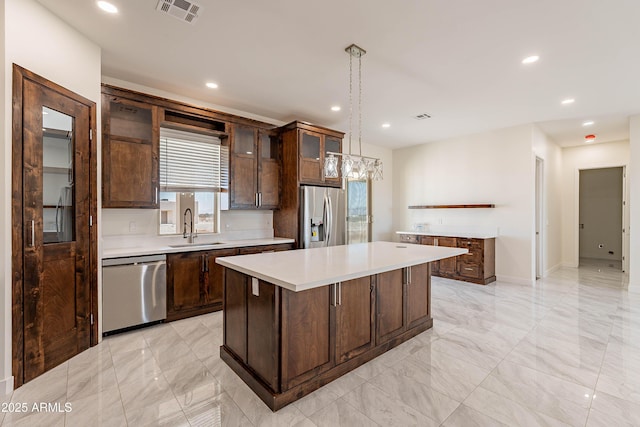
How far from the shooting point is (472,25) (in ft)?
7.91

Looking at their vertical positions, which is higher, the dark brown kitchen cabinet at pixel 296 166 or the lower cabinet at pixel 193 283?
the dark brown kitchen cabinet at pixel 296 166

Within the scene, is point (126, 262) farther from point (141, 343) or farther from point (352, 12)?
point (352, 12)

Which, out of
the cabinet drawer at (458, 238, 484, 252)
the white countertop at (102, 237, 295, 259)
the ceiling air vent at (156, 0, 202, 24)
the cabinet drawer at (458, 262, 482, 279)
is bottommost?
the cabinet drawer at (458, 262, 482, 279)

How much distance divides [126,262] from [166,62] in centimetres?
215

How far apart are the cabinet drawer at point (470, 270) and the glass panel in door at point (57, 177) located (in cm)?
557

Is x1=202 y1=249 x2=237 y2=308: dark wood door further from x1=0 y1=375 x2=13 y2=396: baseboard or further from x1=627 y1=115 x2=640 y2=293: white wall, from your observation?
x1=627 y1=115 x2=640 y2=293: white wall

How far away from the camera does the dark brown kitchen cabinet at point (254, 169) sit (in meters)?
4.23

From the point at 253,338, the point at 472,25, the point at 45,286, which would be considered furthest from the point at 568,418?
the point at 45,286

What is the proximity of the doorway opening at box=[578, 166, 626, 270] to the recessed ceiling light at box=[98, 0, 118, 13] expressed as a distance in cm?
966

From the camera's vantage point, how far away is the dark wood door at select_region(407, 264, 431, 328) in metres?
2.98

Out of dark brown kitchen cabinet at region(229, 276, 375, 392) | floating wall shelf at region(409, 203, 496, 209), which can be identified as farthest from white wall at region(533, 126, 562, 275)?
dark brown kitchen cabinet at region(229, 276, 375, 392)

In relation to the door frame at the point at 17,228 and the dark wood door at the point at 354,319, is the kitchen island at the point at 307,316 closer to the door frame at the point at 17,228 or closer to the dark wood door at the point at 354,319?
the dark wood door at the point at 354,319

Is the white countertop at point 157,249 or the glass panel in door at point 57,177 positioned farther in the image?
the white countertop at point 157,249

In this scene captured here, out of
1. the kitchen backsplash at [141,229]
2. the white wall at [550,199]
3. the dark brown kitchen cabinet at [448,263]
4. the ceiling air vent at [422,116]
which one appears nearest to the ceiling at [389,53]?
the ceiling air vent at [422,116]
